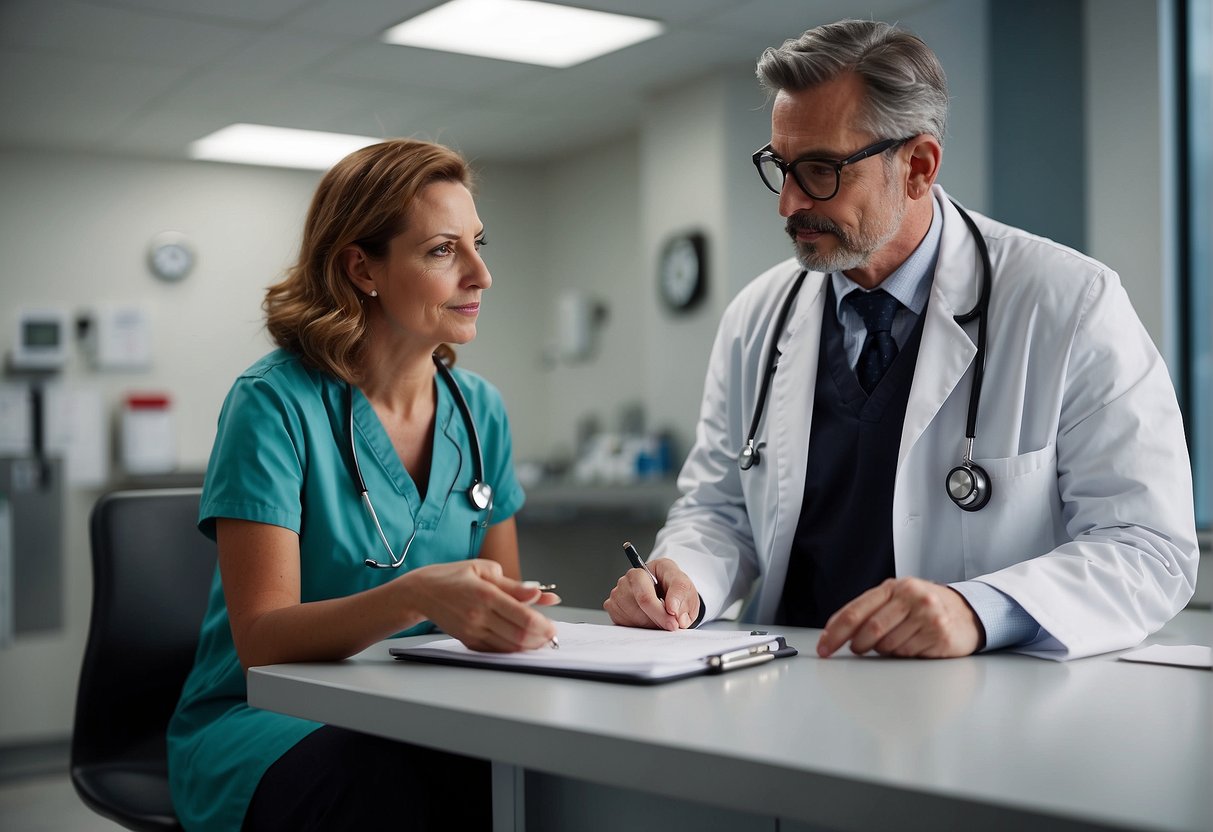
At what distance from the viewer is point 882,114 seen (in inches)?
64.5

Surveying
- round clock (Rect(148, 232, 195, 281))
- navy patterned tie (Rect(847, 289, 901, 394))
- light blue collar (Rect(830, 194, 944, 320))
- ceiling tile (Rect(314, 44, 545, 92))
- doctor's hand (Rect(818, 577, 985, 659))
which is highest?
ceiling tile (Rect(314, 44, 545, 92))

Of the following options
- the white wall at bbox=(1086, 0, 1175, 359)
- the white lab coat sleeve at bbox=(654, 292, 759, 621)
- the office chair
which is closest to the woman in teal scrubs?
the office chair

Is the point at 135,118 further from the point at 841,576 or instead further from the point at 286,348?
the point at 841,576

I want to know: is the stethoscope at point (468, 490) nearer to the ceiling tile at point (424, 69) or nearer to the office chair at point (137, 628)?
the office chair at point (137, 628)

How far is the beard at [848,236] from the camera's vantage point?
165 centimetres

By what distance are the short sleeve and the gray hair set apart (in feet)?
2.80

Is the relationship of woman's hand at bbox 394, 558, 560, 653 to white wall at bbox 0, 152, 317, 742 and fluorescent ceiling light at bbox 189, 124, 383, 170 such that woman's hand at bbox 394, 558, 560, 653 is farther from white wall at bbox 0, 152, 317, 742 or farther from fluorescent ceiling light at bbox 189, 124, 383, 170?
fluorescent ceiling light at bbox 189, 124, 383, 170

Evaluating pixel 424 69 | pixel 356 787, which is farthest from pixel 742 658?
pixel 424 69

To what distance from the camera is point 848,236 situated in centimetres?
165

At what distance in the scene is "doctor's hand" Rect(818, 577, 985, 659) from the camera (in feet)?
3.74

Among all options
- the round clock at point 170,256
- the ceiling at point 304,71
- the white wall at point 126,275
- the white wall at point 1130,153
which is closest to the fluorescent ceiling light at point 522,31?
the ceiling at point 304,71

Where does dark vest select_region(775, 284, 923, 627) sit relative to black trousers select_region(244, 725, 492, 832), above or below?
above

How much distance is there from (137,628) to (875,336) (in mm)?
1170

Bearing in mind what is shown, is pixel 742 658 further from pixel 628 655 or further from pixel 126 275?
pixel 126 275
